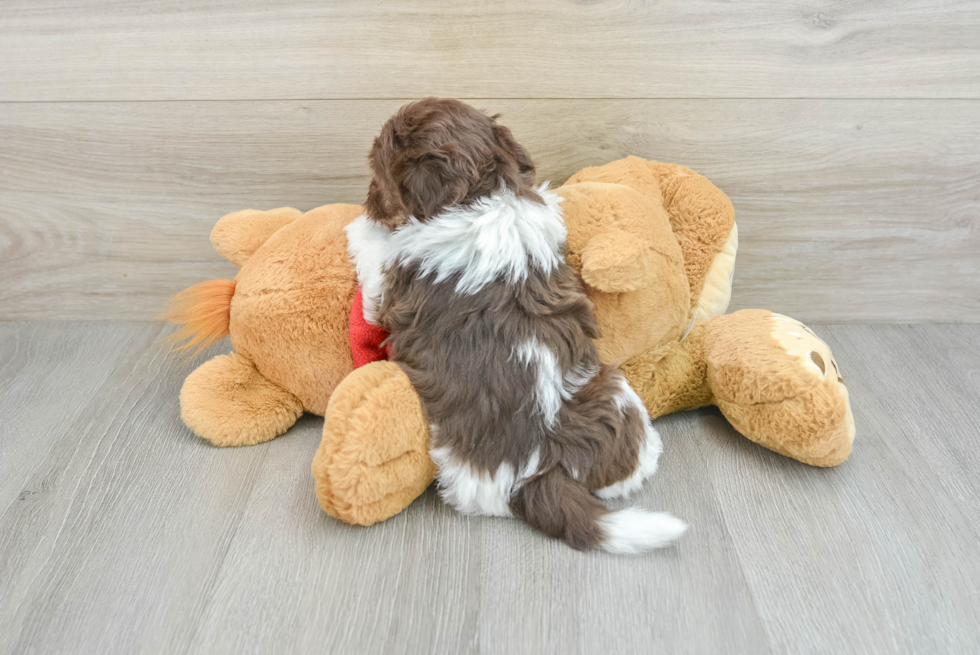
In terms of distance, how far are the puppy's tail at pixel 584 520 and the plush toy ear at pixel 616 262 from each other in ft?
0.65

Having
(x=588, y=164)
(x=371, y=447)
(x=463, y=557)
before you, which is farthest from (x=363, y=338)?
(x=588, y=164)

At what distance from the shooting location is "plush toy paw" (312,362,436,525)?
2.18ft

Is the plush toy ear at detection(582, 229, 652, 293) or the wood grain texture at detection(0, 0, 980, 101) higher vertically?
the wood grain texture at detection(0, 0, 980, 101)

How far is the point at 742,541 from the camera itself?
2.30ft

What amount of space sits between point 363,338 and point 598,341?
10.2 inches

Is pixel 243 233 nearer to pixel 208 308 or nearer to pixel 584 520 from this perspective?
pixel 208 308

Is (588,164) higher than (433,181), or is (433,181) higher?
(433,181)

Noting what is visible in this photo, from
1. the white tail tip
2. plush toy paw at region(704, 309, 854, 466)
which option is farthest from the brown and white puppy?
plush toy paw at region(704, 309, 854, 466)

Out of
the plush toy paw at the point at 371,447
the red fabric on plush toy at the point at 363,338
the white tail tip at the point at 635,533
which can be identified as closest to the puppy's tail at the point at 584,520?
the white tail tip at the point at 635,533

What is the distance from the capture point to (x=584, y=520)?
0.67 metres

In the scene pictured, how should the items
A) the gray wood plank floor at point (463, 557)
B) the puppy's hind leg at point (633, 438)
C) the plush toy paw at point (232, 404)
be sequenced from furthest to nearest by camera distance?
1. the plush toy paw at point (232, 404)
2. the puppy's hind leg at point (633, 438)
3. the gray wood plank floor at point (463, 557)

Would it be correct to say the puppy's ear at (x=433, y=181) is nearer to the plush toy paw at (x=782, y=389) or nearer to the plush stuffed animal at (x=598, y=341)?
the plush stuffed animal at (x=598, y=341)

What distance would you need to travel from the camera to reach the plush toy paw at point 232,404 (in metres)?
0.82

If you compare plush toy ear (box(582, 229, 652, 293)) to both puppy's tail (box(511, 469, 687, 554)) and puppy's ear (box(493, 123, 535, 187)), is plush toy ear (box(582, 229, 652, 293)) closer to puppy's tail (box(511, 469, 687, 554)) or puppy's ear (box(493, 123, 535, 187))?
puppy's ear (box(493, 123, 535, 187))
